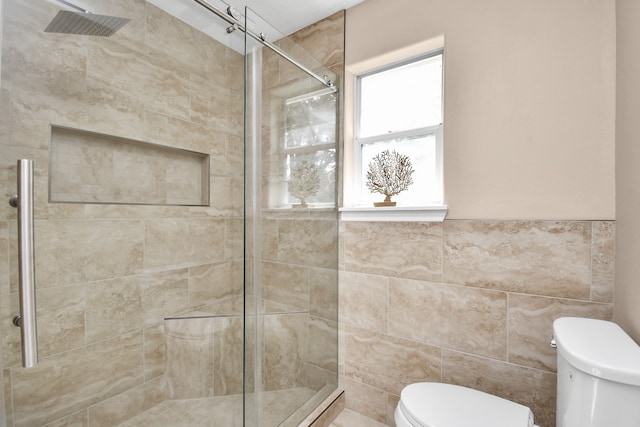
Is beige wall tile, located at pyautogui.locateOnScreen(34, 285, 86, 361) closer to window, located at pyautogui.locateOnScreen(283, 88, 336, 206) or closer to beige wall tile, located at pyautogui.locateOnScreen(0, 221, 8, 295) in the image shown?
beige wall tile, located at pyautogui.locateOnScreen(0, 221, 8, 295)

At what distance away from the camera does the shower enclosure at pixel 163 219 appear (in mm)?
962

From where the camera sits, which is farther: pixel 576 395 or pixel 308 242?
pixel 308 242

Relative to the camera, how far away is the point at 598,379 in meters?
0.77

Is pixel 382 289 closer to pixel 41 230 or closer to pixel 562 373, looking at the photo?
pixel 562 373

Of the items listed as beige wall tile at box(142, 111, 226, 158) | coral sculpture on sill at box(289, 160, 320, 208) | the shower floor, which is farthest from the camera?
beige wall tile at box(142, 111, 226, 158)

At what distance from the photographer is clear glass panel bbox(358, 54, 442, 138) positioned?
1624 millimetres

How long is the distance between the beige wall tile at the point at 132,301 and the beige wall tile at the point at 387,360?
1067 mm

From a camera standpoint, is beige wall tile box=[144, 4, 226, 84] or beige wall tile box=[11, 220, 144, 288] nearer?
beige wall tile box=[11, 220, 144, 288]

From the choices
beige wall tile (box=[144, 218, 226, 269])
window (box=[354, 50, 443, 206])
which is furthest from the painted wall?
beige wall tile (box=[144, 218, 226, 269])

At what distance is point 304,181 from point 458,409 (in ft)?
3.77

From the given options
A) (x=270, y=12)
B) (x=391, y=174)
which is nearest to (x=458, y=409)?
(x=391, y=174)

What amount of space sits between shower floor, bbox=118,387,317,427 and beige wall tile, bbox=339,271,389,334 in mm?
457

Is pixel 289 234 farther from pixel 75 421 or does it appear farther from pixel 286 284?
pixel 75 421

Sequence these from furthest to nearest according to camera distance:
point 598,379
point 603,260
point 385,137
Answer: point 385,137 → point 603,260 → point 598,379
